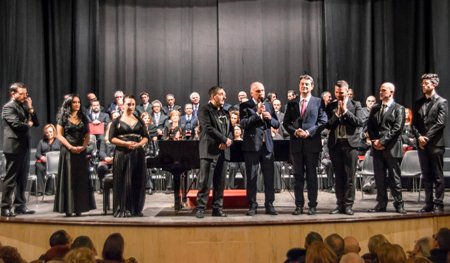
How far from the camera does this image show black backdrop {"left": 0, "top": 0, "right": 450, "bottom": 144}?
43.7 feet

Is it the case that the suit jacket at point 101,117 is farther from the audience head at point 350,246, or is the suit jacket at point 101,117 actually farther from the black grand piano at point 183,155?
the audience head at point 350,246

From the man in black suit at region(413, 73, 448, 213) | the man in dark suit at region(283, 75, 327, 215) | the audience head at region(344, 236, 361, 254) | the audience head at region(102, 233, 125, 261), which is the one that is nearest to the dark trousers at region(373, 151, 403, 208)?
the man in black suit at region(413, 73, 448, 213)

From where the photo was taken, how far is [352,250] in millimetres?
4938

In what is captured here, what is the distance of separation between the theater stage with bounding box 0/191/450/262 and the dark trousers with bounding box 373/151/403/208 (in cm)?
35

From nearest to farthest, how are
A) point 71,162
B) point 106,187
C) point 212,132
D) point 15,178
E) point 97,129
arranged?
point 212,132 < point 71,162 < point 106,187 < point 15,178 < point 97,129

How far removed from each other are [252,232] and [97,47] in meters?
8.01

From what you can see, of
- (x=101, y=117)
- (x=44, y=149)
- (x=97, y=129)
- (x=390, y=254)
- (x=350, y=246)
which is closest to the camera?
(x=390, y=254)

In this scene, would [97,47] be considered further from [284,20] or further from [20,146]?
[20,146]

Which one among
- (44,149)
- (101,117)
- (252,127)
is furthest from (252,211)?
(101,117)

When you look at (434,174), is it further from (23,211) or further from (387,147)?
(23,211)

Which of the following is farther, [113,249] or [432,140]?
[432,140]

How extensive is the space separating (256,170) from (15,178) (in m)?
3.07

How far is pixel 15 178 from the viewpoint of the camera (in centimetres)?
849

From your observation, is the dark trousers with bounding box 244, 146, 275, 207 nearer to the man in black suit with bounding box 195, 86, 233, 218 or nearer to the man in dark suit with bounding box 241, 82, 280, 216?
the man in dark suit with bounding box 241, 82, 280, 216
